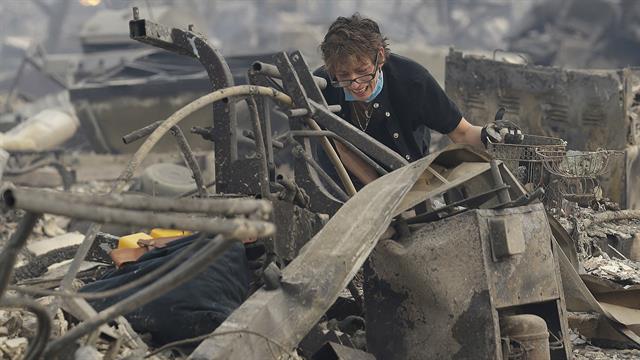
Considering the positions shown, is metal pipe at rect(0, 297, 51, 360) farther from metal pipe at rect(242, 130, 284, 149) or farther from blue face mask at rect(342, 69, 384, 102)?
blue face mask at rect(342, 69, 384, 102)

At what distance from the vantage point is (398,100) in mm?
5707

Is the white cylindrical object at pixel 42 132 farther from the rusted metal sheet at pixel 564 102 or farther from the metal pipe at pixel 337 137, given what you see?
the metal pipe at pixel 337 137

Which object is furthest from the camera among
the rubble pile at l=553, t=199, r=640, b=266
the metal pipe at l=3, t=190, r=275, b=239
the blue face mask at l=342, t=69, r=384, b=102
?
the rubble pile at l=553, t=199, r=640, b=266

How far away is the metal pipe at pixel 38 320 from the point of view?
2826mm

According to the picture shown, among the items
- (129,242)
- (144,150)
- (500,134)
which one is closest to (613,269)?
(500,134)

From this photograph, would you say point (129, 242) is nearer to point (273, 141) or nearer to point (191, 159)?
point (191, 159)

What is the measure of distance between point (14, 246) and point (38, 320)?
0.98 feet

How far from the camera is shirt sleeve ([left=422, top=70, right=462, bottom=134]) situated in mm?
5672

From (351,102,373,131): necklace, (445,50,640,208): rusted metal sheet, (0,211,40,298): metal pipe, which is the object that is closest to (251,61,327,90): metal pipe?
(351,102,373,131): necklace

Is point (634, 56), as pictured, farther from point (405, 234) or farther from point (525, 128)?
point (405, 234)

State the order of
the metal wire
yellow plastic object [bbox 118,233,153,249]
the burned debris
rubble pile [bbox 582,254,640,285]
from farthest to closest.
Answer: the metal wire
rubble pile [bbox 582,254,640,285]
yellow plastic object [bbox 118,233,153,249]
the burned debris

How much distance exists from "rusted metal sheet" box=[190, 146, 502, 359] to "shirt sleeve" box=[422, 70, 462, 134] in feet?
4.82

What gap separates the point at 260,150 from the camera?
4395 mm

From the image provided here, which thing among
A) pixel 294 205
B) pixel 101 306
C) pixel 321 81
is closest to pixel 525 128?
pixel 321 81
